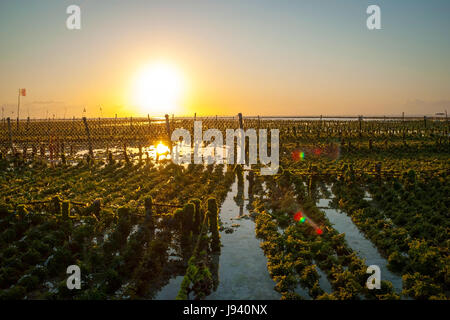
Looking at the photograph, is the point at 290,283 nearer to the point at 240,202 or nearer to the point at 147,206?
the point at 147,206

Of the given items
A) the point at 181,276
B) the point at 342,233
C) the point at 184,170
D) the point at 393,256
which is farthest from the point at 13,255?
the point at 184,170

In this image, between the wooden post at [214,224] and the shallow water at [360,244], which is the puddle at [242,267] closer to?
the wooden post at [214,224]

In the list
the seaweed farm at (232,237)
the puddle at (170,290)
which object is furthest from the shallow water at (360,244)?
the puddle at (170,290)

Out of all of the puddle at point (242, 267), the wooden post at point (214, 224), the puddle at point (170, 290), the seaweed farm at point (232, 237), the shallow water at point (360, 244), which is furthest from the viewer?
the wooden post at point (214, 224)

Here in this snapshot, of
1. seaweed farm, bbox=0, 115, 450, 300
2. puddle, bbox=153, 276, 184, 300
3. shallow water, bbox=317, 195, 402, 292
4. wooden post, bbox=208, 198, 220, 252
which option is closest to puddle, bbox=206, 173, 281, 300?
seaweed farm, bbox=0, 115, 450, 300

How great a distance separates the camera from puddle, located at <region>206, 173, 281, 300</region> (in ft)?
27.6

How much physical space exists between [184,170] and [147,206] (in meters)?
12.0

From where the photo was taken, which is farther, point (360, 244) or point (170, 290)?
point (360, 244)

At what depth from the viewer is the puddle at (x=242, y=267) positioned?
27.6 feet

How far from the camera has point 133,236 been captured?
1169cm

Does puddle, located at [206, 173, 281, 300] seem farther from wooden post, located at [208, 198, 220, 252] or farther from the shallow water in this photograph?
the shallow water

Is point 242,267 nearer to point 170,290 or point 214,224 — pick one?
point 214,224

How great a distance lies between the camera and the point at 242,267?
9.91 m

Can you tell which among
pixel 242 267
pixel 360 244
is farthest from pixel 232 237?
pixel 360 244
